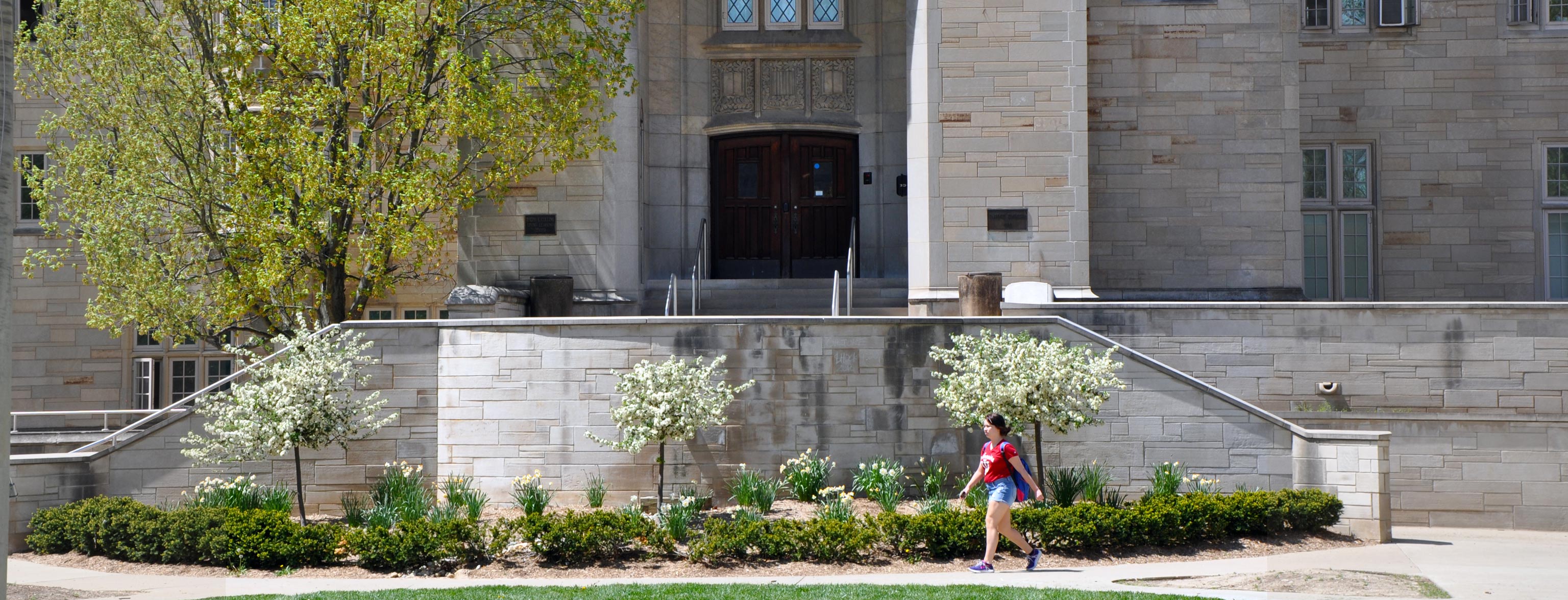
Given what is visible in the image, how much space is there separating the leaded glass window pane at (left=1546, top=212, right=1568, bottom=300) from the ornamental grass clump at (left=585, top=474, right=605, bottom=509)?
16.7 meters

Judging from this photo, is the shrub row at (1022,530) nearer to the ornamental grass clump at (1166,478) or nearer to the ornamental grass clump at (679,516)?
the ornamental grass clump at (679,516)

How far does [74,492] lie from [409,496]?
409 centimetres

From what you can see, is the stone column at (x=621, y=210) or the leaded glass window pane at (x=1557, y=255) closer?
the stone column at (x=621, y=210)

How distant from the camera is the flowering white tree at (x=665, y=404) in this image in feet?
43.9

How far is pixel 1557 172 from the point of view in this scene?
69.7 ft

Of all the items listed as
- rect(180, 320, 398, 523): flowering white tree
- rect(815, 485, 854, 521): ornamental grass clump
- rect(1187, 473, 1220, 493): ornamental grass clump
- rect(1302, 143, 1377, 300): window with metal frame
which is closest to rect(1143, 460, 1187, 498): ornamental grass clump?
rect(1187, 473, 1220, 493): ornamental grass clump

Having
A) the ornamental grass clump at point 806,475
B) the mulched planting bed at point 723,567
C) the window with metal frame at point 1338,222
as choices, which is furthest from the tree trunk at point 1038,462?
the window with metal frame at point 1338,222

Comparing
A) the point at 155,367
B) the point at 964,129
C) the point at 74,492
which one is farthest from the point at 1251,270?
the point at 155,367

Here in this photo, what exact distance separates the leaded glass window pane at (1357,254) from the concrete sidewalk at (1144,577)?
8.94 meters

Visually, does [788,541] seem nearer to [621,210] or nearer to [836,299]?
[836,299]

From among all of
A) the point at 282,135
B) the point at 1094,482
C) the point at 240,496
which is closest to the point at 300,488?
the point at 240,496

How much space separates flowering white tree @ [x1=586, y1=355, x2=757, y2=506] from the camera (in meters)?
13.4

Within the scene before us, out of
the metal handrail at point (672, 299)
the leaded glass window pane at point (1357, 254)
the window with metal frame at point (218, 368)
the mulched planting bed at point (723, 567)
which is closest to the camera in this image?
the mulched planting bed at point (723, 567)

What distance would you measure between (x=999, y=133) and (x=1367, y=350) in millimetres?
5936
